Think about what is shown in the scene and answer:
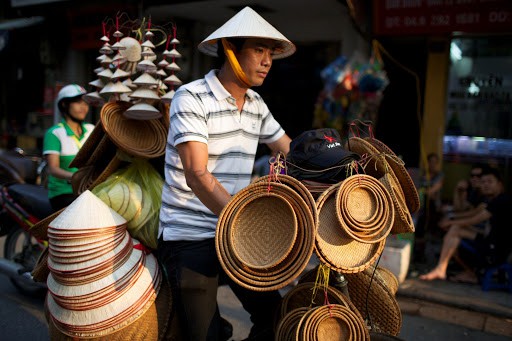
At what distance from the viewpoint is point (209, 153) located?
207 centimetres

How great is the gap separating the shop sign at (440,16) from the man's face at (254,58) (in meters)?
4.55

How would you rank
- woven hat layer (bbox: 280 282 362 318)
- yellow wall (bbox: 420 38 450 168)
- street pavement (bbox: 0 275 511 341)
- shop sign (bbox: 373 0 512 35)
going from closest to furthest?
1. woven hat layer (bbox: 280 282 362 318)
2. street pavement (bbox: 0 275 511 341)
3. shop sign (bbox: 373 0 512 35)
4. yellow wall (bbox: 420 38 450 168)

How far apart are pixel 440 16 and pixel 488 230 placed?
2.52 metres

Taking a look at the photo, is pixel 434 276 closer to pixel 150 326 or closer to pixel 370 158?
pixel 370 158

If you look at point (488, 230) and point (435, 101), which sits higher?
point (435, 101)

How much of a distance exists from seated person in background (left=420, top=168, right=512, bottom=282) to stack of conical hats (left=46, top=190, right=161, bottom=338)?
402cm

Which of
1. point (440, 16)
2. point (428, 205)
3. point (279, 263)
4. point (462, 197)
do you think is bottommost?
point (428, 205)

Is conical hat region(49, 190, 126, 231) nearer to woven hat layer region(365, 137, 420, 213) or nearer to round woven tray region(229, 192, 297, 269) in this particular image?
round woven tray region(229, 192, 297, 269)

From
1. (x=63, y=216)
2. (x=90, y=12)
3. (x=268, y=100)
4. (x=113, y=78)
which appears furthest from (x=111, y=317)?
(x=90, y=12)

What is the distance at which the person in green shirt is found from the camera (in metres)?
3.97

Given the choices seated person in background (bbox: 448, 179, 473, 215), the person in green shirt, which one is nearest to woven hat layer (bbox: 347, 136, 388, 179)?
the person in green shirt

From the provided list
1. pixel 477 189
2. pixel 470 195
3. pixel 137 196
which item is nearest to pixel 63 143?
pixel 137 196

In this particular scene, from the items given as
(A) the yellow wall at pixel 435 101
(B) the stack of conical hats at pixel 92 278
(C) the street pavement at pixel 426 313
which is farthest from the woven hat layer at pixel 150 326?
(A) the yellow wall at pixel 435 101

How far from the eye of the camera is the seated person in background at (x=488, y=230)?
16.5ft
